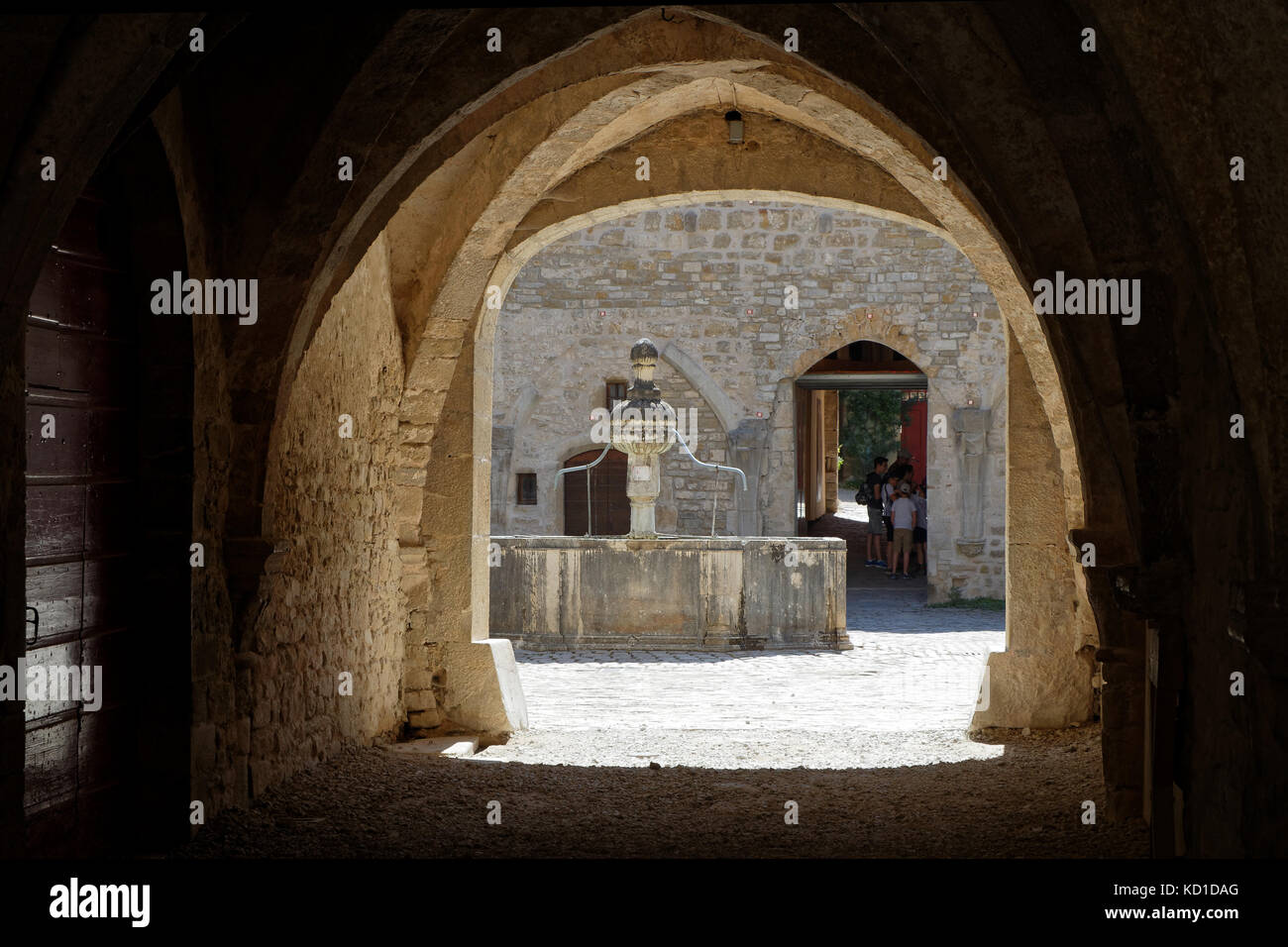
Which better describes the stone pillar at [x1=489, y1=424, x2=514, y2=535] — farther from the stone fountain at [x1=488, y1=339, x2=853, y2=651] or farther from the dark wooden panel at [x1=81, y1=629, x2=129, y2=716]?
the dark wooden panel at [x1=81, y1=629, x2=129, y2=716]

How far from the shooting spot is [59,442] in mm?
4043

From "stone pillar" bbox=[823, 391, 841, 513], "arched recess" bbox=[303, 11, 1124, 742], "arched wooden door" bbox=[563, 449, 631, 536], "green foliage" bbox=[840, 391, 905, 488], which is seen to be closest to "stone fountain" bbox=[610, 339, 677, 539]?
"arched recess" bbox=[303, 11, 1124, 742]

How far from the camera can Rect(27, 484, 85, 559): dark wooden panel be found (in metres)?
3.89

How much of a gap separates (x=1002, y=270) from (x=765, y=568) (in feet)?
16.3

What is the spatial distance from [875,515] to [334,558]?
43.9 ft

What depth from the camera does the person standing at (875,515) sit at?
59.8 ft

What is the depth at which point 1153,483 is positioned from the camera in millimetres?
3678

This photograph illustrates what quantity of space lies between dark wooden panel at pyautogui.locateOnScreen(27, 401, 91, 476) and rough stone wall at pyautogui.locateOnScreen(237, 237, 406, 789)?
84cm

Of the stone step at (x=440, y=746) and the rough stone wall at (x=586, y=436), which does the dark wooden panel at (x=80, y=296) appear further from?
the rough stone wall at (x=586, y=436)
